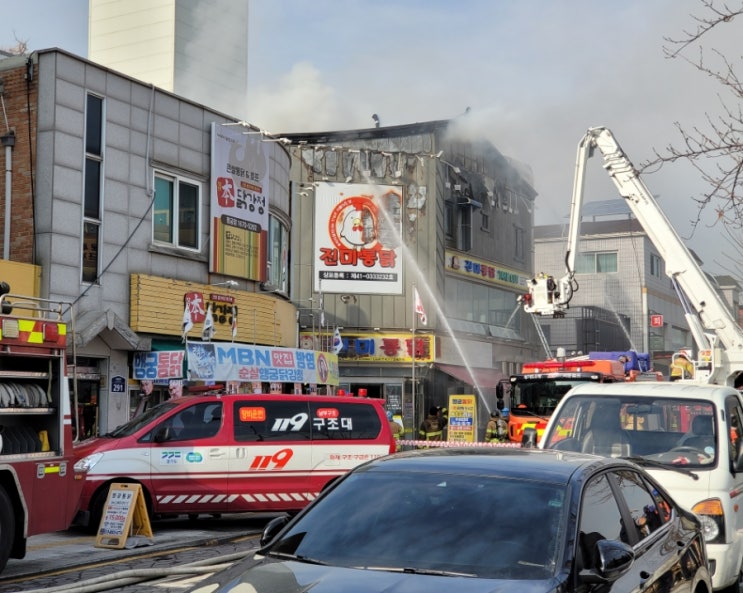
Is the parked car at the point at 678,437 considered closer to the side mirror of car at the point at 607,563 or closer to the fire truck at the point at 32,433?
the side mirror of car at the point at 607,563

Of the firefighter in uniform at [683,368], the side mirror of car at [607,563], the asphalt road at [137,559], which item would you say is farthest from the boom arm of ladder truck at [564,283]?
the side mirror of car at [607,563]

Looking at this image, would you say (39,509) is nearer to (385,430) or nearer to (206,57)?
(385,430)

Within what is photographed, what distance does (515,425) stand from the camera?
23438 millimetres

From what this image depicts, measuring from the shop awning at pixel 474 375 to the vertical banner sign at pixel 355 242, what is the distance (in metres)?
3.37

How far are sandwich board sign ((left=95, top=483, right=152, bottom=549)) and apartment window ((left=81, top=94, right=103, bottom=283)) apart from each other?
8623 millimetres

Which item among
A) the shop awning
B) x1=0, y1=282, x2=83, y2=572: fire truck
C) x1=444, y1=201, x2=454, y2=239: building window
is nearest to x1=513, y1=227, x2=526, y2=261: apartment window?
the shop awning

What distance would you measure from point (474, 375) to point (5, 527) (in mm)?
30875

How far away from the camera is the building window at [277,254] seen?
86.5 ft

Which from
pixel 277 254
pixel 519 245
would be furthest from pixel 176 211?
pixel 519 245

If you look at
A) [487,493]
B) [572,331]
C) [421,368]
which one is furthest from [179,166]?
[572,331]

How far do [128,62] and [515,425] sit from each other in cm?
2669

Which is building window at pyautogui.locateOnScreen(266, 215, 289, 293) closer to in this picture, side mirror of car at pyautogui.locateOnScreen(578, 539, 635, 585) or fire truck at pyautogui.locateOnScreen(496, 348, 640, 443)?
fire truck at pyautogui.locateOnScreen(496, 348, 640, 443)

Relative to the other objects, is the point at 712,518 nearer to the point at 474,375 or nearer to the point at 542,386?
the point at 542,386

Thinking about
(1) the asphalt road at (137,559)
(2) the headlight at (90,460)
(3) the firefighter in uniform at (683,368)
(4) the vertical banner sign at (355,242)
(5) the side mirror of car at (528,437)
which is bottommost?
(1) the asphalt road at (137,559)
